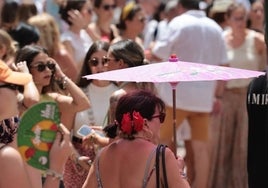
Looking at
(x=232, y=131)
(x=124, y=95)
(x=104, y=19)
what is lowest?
(x=232, y=131)

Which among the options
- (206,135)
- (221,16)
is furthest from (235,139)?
(221,16)

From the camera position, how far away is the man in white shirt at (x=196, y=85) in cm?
957

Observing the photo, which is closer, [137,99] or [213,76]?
[137,99]

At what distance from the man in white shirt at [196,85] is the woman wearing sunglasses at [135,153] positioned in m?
4.30

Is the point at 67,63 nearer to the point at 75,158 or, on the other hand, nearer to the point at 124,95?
the point at 75,158

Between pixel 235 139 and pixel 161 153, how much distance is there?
5.58 m

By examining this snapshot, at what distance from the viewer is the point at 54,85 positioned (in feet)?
24.3

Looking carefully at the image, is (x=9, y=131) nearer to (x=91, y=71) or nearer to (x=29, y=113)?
(x=29, y=113)

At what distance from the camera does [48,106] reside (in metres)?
5.66

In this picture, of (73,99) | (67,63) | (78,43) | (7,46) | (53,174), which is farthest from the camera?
(78,43)

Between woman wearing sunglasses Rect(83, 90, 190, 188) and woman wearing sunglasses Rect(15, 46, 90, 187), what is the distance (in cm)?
193

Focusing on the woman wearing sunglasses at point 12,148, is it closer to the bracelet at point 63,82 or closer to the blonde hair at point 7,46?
Answer: the bracelet at point 63,82

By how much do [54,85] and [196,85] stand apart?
2510mm

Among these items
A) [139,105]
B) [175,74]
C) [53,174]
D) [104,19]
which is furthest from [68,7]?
[139,105]
